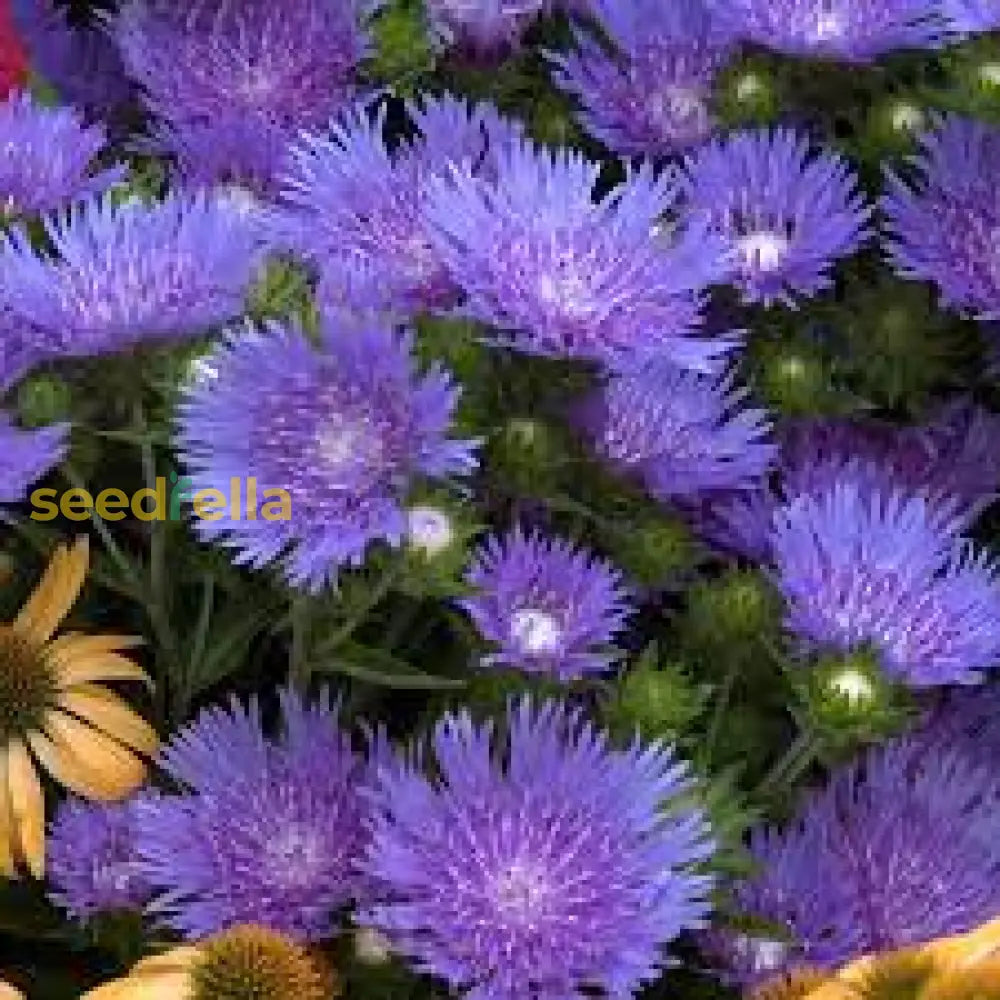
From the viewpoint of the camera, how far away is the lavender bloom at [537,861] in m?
0.72

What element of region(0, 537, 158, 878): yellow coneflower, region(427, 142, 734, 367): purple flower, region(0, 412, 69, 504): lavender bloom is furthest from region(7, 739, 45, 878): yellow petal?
region(427, 142, 734, 367): purple flower

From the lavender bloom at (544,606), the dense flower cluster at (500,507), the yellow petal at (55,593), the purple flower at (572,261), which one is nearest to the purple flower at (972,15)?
the dense flower cluster at (500,507)

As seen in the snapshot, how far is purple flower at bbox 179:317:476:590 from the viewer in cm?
74

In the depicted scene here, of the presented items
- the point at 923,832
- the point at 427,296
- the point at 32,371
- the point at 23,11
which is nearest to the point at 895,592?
the point at 923,832

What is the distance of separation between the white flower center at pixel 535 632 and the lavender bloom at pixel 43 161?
0.71ft

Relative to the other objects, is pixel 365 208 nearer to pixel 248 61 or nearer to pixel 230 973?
pixel 248 61

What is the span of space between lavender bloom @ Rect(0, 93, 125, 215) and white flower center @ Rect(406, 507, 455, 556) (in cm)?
20

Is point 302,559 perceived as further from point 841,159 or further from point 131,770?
point 841,159

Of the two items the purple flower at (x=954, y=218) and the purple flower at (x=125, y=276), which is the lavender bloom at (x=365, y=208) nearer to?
the purple flower at (x=125, y=276)

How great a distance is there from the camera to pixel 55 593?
830 millimetres

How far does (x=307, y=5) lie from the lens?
962mm

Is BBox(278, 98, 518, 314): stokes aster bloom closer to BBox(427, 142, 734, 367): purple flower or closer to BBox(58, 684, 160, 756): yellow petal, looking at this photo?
BBox(427, 142, 734, 367): purple flower

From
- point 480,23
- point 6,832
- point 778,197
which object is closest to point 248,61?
point 480,23

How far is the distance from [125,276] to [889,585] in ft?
0.86
